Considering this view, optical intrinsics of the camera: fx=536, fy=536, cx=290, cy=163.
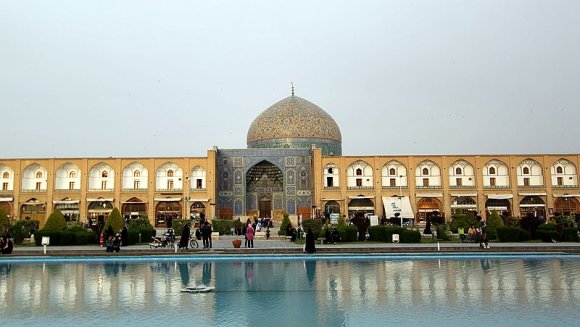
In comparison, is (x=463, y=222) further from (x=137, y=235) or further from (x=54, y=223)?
(x=54, y=223)

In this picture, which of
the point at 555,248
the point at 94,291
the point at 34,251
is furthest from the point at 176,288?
the point at 555,248

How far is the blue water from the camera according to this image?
22.0 ft

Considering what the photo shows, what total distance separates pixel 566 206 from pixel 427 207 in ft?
28.0

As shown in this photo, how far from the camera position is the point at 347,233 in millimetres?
18625

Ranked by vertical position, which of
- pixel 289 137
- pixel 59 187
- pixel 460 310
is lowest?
pixel 460 310

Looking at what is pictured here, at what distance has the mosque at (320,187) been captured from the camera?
109 feet

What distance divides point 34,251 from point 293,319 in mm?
11288

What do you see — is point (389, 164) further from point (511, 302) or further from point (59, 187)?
point (511, 302)

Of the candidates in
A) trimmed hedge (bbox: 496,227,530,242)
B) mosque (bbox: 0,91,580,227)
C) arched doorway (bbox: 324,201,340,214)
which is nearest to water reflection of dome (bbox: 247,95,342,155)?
mosque (bbox: 0,91,580,227)

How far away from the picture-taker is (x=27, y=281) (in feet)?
33.3

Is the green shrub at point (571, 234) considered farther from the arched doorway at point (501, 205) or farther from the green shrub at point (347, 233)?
the arched doorway at point (501, 205)

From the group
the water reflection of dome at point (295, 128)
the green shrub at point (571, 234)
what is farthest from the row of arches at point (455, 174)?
the green shrub at point (571, 234)

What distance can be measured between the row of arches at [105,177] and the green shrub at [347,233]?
54.9ft

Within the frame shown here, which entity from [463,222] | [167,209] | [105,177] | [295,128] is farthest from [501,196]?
[105,177]
